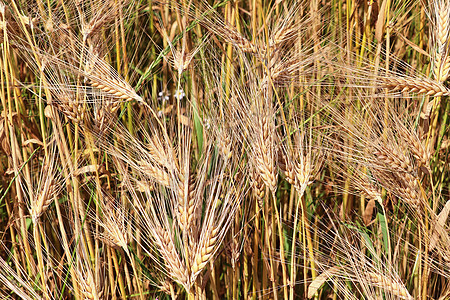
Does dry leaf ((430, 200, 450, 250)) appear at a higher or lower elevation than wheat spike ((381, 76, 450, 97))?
lower

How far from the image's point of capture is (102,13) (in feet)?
4.07

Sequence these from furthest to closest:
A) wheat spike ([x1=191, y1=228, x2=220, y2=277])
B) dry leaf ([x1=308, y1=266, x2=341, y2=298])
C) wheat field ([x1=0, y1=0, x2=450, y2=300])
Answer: dry leaf ([x1=308, y1=266, x2=341, y2=298]), wheat field ([x1=0, y1=0, x2=450, y2=300]), wheat spike ([x1=191, y1=228, x2=220, y2=277])

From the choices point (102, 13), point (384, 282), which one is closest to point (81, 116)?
point (102, 13)

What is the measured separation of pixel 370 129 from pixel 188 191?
19.4 inches

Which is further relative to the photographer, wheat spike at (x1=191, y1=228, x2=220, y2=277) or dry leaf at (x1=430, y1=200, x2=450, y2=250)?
dry leaf at (x1=430, y1=200, x2=450, y2=250)

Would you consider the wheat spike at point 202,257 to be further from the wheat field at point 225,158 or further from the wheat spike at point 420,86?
the wheat spike at point 420,86

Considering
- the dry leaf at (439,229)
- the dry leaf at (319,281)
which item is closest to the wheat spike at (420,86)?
the dry leaf at (439,229)

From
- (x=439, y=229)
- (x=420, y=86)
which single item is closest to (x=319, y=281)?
(x=439, y=229)

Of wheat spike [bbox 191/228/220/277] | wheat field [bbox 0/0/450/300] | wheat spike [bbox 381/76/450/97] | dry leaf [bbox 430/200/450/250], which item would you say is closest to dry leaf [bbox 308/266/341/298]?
wheat field [bbox 0/0/450/300]

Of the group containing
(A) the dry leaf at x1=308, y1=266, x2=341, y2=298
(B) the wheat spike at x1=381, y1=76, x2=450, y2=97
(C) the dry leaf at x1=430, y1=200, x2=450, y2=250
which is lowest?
(A) the dry leaf at x1=308, y1=266, x2=341, y2=298

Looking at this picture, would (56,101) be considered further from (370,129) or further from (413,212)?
(413,212)

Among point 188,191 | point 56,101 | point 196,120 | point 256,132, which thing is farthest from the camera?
point 196,120

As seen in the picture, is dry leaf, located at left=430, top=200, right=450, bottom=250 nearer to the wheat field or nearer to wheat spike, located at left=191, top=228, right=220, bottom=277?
the wheat field

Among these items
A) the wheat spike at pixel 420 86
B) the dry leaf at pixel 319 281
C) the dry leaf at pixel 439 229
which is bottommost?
the dry leaf at pixel 319 281
